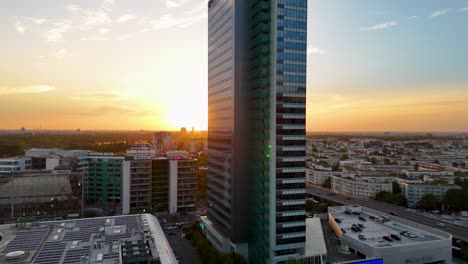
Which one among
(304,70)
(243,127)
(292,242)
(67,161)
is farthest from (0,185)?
(304,70)

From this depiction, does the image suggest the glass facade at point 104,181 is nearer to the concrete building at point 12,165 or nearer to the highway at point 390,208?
the concrete building at point 12,165

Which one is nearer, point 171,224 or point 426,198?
point 171,224

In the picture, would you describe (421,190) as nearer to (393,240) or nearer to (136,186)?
(393,240)

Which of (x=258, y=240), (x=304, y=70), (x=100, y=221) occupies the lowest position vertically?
(x=258, y=240)

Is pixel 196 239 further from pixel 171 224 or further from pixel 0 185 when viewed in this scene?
pixel 0 185

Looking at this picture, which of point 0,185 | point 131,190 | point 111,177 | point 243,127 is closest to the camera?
point 243,127

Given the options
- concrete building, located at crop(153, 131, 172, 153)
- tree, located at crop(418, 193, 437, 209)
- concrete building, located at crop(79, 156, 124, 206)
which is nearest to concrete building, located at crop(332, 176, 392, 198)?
tree, located at crop(418, 193, 437, 209)

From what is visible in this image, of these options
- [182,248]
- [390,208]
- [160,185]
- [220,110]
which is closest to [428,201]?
[390,208]
